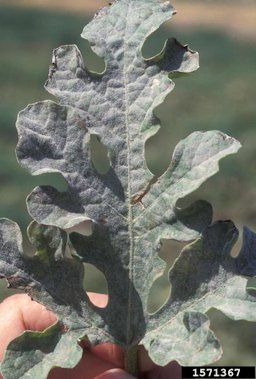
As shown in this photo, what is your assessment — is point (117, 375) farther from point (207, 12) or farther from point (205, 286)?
point (207, 12)

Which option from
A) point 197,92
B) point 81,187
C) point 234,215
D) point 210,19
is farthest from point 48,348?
point 210,19

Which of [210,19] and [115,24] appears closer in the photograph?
[115,24]

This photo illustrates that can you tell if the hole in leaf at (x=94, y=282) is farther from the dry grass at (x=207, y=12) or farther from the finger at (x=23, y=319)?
the dry grass at (x=207, y=12)

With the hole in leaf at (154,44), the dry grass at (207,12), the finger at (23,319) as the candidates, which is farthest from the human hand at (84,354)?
the dry grass at (207,12)

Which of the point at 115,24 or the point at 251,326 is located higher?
the point at 115,24

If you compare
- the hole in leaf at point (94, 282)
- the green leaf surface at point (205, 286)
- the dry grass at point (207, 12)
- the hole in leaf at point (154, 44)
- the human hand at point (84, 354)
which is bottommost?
the hole in leaf at point (94, 282)

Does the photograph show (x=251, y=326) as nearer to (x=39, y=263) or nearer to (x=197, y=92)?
(x=39, y=263)
